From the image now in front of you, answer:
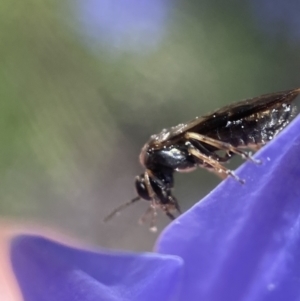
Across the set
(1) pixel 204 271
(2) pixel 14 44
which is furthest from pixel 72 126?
(1) pixel 204 271

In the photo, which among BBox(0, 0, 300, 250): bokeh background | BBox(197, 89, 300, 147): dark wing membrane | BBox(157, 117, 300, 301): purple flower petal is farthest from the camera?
BBox(0, 0, 300, 250): bokeh background

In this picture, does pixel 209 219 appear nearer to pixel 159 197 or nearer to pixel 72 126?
pixel 159 197

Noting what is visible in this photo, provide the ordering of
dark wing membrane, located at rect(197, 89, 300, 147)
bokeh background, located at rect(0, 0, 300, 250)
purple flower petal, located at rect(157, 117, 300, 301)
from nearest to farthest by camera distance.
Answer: purple flower petal, located at rect(157, 117, 300, 301) < dark wing membrane, located at rect(197, 89, 300, 147) < bokeh background, located at rect(0, 0, 300, 250)

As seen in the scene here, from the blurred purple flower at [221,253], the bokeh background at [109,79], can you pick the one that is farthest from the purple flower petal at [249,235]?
the bokeh background at [109,79]

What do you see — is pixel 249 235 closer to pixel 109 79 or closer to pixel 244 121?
pixel 244 121

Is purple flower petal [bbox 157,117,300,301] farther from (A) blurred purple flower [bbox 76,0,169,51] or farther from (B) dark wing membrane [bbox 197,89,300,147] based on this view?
(A) blurred purple flower [bbox 76,0,169,51]

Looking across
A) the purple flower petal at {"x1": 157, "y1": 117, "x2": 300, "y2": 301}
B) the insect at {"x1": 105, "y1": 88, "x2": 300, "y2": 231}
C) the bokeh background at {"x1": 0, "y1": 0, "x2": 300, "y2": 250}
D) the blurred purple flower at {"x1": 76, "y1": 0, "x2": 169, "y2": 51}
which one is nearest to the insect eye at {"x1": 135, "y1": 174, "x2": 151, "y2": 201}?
the insect at {"x1": 105, "y1": 88, "x2": 300, "y2": 231}

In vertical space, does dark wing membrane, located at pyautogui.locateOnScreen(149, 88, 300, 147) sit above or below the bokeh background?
below

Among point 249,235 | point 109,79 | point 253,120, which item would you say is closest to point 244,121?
point 253,120
